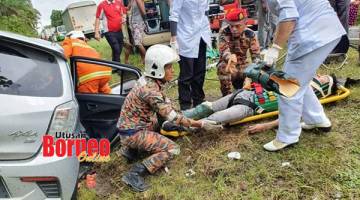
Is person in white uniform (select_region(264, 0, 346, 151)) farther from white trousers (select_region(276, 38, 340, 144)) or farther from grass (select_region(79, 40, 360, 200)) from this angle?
grass (select_region(79, 40, 360, 200))

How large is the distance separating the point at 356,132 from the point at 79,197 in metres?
2.67

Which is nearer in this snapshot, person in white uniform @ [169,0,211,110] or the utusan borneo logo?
the utusan borneo logo

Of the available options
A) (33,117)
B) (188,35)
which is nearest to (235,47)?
(188,35)

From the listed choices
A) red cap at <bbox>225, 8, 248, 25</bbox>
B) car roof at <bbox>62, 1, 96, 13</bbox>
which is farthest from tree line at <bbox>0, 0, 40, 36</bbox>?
red cap at <bbox>225, 8, 248, 25</bbox>

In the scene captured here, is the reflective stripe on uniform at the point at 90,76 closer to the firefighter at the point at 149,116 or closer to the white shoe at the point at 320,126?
the firefighter at the point at 149,116

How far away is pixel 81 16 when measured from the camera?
28906 mm

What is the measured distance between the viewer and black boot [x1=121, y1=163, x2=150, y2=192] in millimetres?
3146

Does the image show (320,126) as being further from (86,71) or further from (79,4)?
(79,4)

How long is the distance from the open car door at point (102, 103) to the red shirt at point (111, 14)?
3.97 meters

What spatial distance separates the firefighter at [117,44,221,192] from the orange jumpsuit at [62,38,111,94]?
110cm

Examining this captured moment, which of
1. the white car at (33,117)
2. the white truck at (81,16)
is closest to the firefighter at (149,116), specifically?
the white car at (33,117)

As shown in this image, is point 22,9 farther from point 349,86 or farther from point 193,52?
point 349,86

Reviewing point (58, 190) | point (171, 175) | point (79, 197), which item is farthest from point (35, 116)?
point (171, 175)

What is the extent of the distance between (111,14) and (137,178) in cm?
552
